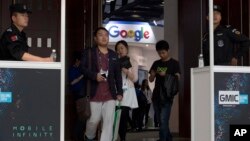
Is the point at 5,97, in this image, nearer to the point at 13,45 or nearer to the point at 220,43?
the point at 13,45

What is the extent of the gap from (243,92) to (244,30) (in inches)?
119

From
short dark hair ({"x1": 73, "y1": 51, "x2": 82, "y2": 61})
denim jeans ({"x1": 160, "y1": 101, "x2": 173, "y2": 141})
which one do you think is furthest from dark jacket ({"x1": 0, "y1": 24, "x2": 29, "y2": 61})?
short dark hair ({"x1": 73, "y1": 51, "x2": 82, "y2": 61})

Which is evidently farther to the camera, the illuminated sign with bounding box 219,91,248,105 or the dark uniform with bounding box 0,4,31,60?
the illuminated sign with bounding box 219,91,248,105

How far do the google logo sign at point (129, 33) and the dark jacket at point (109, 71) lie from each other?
11.6 m

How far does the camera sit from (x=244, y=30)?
859cm

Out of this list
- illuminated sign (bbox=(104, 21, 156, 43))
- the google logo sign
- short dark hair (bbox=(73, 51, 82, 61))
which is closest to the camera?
short dark hair (bbox=(73, 51, 82, 61))

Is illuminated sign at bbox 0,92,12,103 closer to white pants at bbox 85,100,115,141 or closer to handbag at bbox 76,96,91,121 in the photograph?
handbag at bbox 76,96,91,121

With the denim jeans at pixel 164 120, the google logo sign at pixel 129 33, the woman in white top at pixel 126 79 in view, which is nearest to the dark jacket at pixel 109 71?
the woman in white top at pixel 126 79

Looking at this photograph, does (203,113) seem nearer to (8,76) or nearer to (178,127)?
(8,76)

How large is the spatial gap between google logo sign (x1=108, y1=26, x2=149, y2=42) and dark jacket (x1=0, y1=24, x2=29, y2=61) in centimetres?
1283

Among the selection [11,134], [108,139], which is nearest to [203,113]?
[108,139]

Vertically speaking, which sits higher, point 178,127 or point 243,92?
point 243,92

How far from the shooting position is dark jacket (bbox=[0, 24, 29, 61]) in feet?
16.9

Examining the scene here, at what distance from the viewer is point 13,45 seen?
5.12 meters
